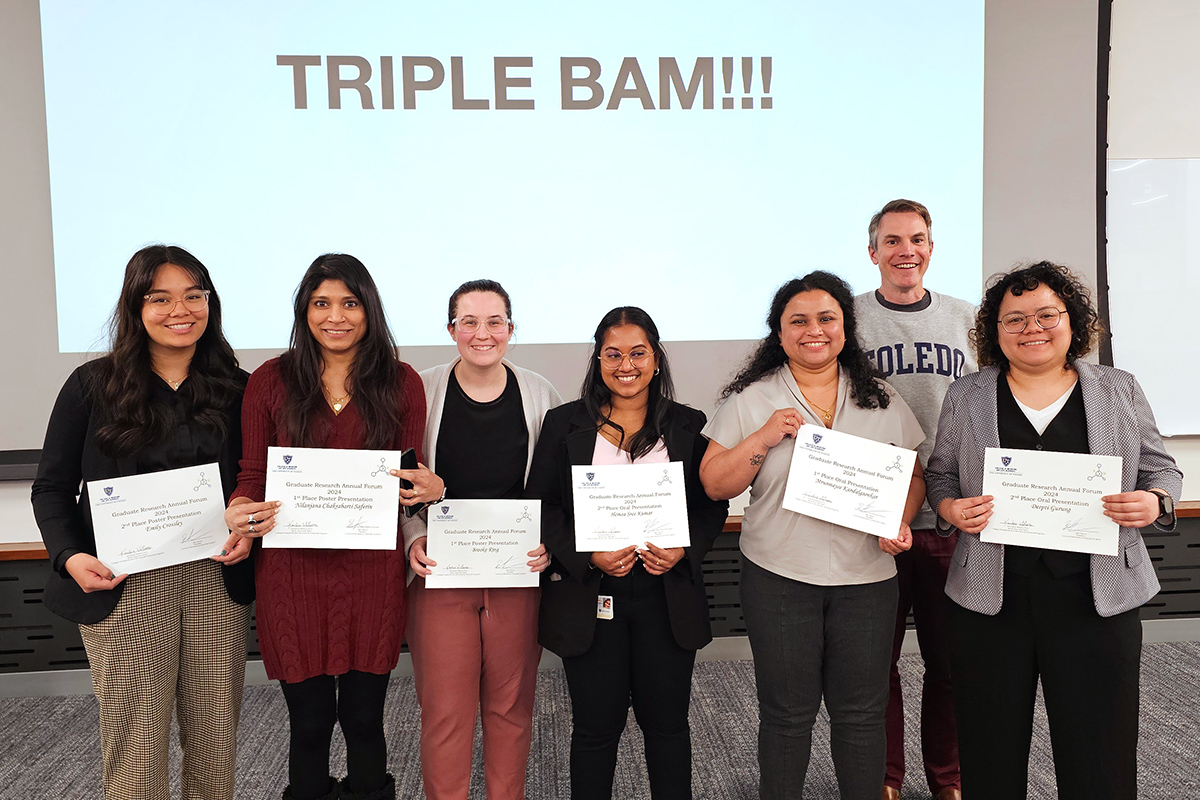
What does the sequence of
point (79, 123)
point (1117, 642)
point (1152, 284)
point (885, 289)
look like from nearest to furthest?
point (1117, 642) → point (885, 289) → point (79, 123) → point (1152, 284)

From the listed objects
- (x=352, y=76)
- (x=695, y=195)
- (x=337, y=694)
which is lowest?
(x=337, y=694)

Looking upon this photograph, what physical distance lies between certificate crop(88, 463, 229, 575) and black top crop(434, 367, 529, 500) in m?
0.58

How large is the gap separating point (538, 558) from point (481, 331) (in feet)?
2.11

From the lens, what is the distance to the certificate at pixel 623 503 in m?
1.78

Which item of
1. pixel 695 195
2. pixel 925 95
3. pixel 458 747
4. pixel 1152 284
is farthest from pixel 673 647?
pixel 1152 284

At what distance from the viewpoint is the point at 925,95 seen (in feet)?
11.0

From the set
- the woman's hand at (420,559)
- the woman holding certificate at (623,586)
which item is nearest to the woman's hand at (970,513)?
the woman holding certificate at (623,586)

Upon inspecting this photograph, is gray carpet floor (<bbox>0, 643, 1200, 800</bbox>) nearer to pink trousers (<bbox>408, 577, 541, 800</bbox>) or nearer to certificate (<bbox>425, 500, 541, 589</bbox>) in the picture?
pink trousers (<bbox>408, 577, 541, 800</bbox>)

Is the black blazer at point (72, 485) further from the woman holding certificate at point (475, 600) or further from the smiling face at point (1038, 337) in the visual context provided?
the smiling face at point (1038, 337)

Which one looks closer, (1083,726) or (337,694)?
(1083,726)

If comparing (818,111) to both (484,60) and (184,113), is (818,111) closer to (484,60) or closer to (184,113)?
(484,60)

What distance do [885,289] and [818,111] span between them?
1.41 metres

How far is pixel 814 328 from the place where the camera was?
1.81m

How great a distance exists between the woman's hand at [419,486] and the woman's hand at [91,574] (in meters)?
0.69
